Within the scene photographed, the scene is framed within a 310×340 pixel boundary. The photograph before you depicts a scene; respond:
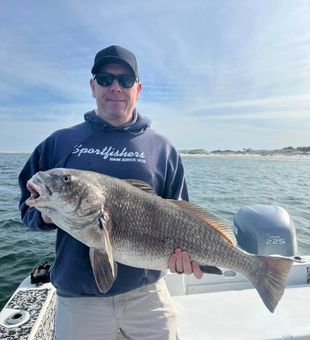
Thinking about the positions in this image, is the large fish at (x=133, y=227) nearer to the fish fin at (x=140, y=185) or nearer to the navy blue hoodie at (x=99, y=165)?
the fish fin at (x=140, y=185)

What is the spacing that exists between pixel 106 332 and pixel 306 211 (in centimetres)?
1516

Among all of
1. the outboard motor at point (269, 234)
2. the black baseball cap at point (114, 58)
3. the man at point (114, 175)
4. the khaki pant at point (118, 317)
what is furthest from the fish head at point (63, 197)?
the outboard motor at point (269, 234)

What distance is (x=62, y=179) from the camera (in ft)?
8.75

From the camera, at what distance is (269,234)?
534cm

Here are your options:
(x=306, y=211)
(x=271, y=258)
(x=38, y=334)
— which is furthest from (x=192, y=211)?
(x=306, y=211)

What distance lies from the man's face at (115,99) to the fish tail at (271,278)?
180 centimetres

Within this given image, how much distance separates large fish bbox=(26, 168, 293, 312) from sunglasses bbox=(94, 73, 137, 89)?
99 centimetres

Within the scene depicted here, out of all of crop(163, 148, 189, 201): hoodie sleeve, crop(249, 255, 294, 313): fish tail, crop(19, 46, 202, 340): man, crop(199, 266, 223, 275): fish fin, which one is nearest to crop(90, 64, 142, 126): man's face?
crop(19, 46, 202, 340): man

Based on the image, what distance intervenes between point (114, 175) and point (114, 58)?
1.13 meters

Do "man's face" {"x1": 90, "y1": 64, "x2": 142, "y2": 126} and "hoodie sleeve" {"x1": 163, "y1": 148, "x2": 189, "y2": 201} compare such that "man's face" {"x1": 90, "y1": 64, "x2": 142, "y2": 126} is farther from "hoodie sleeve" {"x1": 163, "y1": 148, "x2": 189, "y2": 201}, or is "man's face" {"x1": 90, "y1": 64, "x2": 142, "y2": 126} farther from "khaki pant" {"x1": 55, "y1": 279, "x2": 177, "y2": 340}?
"khaki pant" {"x1": 55, "y1": 279, "x2": 177, "y2": 340}

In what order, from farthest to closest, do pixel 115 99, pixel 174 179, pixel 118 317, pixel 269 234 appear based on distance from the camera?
pixel 269 234, pixel 174 179, pixel 115 99, pixel 118 317

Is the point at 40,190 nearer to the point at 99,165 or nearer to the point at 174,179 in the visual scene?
the point at 99,165

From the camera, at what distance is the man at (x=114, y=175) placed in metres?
2.93

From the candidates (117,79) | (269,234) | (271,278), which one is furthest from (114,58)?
(269,234)
